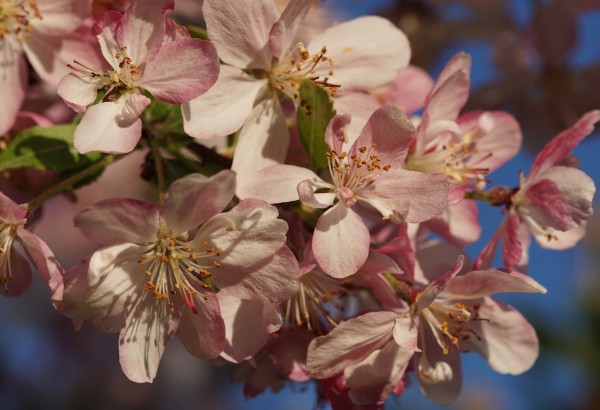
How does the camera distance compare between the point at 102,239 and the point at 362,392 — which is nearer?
the point at 102,239

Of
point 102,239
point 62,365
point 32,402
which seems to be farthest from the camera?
point 62,365

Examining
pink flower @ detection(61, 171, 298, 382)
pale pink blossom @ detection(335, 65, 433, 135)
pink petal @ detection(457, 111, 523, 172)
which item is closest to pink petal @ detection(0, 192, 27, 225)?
pink flower @ detection(61, 171, 298, 382)

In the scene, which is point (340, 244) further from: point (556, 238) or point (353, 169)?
point (556, 238)

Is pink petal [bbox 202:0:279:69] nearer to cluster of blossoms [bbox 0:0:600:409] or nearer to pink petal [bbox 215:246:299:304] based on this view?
cluster of blossoms [bbox 0:0:600:409]

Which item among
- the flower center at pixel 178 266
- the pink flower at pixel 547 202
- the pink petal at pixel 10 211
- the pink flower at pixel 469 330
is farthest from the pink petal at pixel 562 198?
the pink petal at pixel 10 211

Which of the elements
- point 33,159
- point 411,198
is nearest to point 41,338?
point 33,159

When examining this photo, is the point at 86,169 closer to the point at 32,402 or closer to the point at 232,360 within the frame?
the point at 232,360

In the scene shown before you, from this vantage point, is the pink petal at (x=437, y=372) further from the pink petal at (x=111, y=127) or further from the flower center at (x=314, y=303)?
the pink petal at (x=111, y=127)
